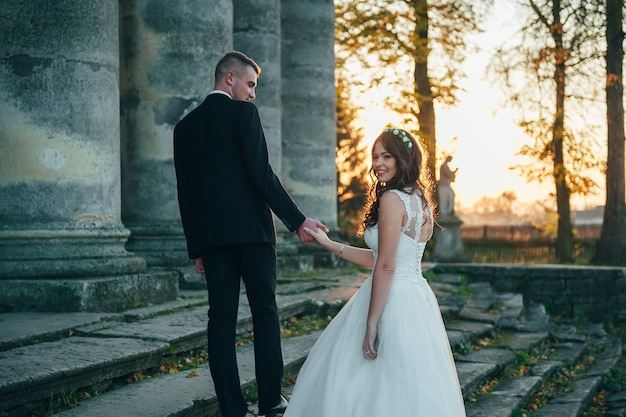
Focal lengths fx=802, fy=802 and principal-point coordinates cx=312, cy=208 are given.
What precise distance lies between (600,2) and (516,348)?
1360cm

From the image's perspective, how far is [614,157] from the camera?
19.7m

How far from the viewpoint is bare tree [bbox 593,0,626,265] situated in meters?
19.6

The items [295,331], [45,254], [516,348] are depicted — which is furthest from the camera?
[516,348]

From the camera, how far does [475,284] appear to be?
13977 mm

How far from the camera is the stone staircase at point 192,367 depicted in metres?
4.51

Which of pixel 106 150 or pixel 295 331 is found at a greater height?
pixel 106 150

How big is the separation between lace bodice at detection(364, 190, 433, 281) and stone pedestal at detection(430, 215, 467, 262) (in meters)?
12.4

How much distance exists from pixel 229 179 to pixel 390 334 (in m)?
1.28

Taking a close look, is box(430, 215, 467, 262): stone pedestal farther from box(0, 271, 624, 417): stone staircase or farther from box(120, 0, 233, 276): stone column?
box(120, 0, 233, 276): stone column

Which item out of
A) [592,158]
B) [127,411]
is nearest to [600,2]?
[592,158]

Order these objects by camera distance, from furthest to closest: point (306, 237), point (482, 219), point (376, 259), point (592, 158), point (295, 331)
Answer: point (482, 219) < point (592, 158) < point (295, 331) < point (306, 237) < point (376, 259)

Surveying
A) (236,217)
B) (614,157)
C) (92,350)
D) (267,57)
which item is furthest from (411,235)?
(614,157)

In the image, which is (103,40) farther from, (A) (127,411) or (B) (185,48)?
(A) (127,411)

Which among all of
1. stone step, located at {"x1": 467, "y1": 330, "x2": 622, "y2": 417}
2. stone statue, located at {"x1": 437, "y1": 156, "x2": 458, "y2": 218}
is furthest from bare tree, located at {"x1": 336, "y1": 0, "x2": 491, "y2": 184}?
stone step, located at {"x1": 467, "y1": 330, "x2": 622, "y2": 417}
